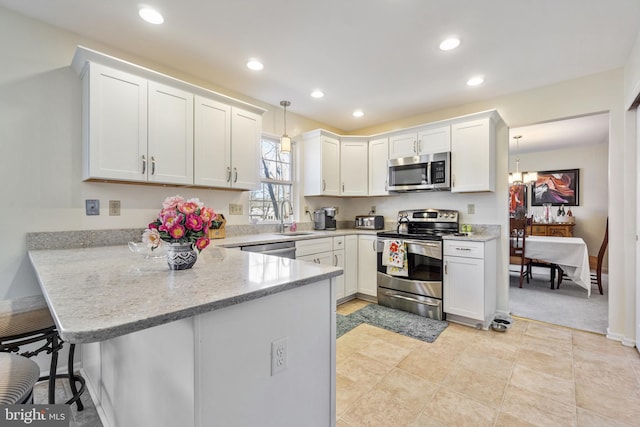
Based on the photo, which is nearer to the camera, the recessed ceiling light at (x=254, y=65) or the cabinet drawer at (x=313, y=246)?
the recessed ceiling light at (x=254, y=65)

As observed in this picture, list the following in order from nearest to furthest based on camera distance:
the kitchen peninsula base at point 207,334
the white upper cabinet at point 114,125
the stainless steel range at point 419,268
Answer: the kitchen peninsula base at point 207,334
the white upper cabinet at point 114,125
the stainless steel range at point 419,268

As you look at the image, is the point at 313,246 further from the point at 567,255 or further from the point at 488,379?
the point at 567,255

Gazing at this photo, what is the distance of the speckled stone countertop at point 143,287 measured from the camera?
2.32 ft

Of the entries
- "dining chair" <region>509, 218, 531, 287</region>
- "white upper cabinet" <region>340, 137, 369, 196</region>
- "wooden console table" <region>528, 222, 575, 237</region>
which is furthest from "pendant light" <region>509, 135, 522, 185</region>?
"white upper cabinet" <region>340, 137, 369, 196</region>

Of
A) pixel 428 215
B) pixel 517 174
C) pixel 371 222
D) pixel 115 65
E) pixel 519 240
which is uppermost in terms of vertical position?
pixel 115 65

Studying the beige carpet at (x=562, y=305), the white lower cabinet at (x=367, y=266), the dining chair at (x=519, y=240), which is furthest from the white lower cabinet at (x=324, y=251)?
the dining chair at (x=519, y=240)

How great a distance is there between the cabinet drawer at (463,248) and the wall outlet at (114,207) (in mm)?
3133

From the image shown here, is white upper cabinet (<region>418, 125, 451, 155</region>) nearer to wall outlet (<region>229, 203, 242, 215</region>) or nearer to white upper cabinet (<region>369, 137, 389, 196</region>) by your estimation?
white upper cabinet (<region>369, 137, 389, 196</region>)

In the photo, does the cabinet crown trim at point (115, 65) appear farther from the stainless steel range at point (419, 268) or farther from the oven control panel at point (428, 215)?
the oven control panel at point (428, 215)

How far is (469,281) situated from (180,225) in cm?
283

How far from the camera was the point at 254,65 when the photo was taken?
8.65 feet

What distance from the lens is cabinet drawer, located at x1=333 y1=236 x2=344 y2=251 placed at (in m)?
3.50

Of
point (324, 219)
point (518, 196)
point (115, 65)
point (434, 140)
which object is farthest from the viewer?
point (518, 196)

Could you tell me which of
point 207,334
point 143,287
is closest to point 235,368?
point 207,334
